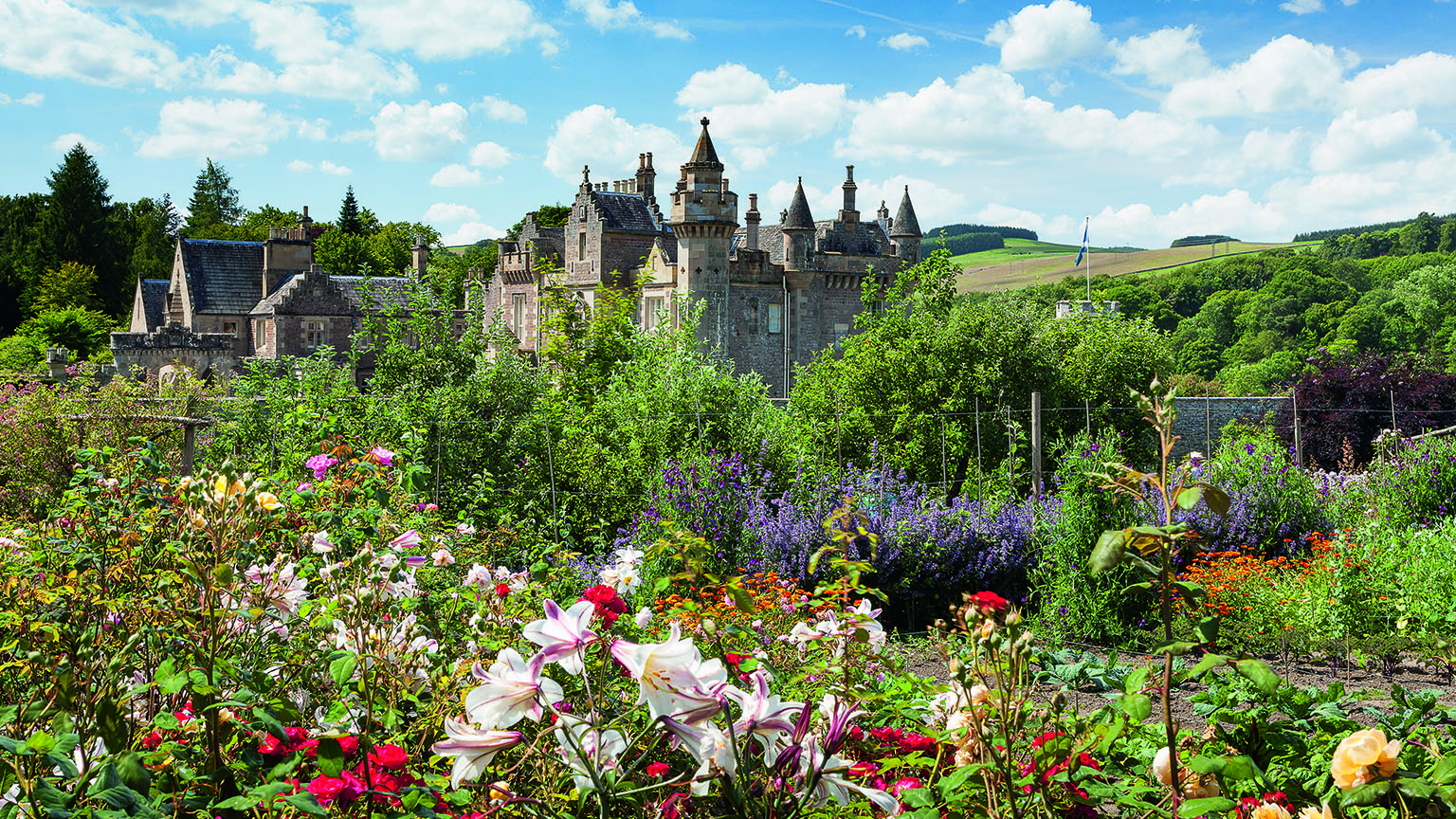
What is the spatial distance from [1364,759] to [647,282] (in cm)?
2949

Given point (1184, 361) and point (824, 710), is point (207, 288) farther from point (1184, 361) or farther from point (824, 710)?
point (1184, 361)

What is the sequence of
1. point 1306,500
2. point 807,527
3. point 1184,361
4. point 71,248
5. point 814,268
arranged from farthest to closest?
point 1184,361
point 71,248
point 814,268
point 1306,500
point 807,527

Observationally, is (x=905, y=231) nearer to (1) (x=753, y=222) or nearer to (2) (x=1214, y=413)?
(1) (x=753, y=222)

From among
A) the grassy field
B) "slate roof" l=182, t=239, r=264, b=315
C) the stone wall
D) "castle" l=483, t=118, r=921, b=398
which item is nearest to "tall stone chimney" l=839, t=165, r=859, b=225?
"castle" l=483, t=118, r=921, b=398

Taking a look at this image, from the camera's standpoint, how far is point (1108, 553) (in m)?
1.80

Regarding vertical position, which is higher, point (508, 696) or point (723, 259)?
point (723, 259)

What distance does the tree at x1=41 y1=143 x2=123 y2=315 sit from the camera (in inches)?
2071

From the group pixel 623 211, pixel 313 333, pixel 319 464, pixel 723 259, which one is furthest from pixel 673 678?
pixel 313 333

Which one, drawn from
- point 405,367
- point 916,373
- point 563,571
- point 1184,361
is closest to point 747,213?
point 916,373

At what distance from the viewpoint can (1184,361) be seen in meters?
69.8

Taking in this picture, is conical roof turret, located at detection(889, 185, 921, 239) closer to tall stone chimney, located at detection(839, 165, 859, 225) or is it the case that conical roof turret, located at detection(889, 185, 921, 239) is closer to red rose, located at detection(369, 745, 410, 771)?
tall stone chimney, located at detection(839, 165, 859, 225)

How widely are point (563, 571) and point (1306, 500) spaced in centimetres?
847

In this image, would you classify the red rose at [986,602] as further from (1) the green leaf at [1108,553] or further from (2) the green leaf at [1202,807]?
(1) the green leaf at [1108,553]

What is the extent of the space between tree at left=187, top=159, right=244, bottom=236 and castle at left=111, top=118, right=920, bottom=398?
109 ft
